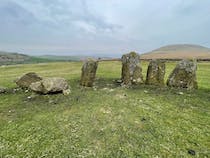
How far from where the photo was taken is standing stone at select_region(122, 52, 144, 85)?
928 inches

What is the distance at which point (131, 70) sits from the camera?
23734mm

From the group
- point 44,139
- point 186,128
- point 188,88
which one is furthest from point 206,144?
point 188,88

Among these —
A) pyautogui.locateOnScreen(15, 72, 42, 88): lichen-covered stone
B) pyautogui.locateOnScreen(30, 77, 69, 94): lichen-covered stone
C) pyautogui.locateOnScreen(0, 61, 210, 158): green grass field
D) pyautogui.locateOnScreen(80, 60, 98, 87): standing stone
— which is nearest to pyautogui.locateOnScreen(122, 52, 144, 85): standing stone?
pyautogui.locateOnScreen(80, 60, 98, 87): standing stone

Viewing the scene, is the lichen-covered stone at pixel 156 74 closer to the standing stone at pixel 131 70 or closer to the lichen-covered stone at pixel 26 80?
the standing stone at pixel 131 70

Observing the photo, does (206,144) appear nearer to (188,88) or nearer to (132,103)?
(132,103)

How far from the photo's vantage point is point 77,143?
11.0 meters

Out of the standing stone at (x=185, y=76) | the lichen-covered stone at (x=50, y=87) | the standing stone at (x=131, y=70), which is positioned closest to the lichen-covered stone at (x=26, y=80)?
the lichen-covered stone at (x=50, y=87)

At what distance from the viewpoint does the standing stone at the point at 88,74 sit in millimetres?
23094

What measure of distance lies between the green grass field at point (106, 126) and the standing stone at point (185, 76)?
3.58 meters

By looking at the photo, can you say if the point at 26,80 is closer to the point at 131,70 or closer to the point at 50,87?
the point at 50,87

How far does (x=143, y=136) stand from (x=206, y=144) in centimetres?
309

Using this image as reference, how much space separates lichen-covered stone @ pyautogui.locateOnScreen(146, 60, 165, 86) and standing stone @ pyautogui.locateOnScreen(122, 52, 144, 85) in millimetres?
1001

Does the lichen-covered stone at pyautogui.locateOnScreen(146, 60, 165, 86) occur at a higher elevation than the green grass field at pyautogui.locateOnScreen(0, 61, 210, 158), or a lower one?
higher

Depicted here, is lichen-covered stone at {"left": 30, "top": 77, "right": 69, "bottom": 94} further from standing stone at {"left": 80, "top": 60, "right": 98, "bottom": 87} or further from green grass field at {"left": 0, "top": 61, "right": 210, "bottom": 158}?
standing stone at {"left": 80, "top": 60, "right": 98, "bottom": 87}
